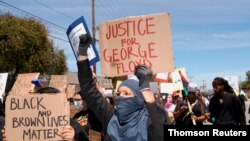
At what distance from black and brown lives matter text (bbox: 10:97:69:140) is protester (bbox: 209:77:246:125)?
4.88m

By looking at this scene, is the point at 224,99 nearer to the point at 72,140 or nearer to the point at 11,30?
A: the point at 72,140

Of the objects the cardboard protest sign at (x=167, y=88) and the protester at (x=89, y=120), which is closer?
the protester at (x=89, y=120)

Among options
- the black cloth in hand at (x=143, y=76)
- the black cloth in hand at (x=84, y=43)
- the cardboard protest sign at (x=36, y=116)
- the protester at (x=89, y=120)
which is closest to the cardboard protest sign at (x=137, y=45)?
the protester at (x=89, y=120)

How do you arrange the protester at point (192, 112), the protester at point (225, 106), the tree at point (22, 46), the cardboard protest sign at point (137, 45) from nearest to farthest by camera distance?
the cardboard protest sign at point (137, 45), the protester at point (225, 106), the protester at point (192, 112), the tree at point (22, 46)

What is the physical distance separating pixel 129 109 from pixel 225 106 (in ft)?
16.3

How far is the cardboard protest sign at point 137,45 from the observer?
21.2ft

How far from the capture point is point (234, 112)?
8680 mm

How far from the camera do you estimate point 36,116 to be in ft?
13.9

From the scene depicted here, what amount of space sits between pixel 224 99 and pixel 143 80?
4600mm

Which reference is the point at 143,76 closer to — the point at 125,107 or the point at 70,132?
the point at 125,107

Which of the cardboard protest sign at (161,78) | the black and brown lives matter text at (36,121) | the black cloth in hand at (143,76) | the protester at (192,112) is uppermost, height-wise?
the cardboard protest sign at (161,78)

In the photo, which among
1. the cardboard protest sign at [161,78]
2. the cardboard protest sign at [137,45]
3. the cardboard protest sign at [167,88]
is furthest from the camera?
the cardboard protest sign at [167,88]

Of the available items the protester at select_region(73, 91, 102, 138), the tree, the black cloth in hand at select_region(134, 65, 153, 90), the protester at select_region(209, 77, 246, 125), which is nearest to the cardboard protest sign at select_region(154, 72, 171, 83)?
the protester at select_region(209, 77, 246, 125)

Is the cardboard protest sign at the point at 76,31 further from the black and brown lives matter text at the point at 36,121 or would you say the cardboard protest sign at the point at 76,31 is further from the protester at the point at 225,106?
the protester at the point at 225,106
